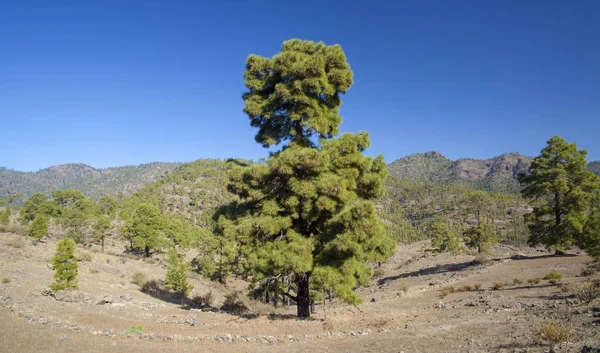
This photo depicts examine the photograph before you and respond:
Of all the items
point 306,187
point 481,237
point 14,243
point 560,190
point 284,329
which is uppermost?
point 560,190

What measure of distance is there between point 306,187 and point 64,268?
1368 cm

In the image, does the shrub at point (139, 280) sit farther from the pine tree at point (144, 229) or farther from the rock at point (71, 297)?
the pine tree at point (144, 229)

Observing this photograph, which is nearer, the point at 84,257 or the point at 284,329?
the point at 284,329

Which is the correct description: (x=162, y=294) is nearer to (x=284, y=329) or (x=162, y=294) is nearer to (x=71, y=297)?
(x=71, y=297)

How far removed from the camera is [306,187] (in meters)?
13.0

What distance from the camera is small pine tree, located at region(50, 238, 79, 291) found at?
16841 mm

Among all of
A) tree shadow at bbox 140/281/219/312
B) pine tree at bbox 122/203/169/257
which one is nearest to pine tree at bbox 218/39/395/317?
tree shadow at bbox 140/281/219/312

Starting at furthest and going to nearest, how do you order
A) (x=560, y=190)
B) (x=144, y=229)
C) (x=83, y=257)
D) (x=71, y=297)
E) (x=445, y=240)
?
1. (x=445, y=240)
2. (x=144, y=229)
3. (x=560, y=190)
4. (x=83, y=257)
5. (x=71, y=297)

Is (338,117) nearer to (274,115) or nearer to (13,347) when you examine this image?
(274,115)

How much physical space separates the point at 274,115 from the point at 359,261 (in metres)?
7.39

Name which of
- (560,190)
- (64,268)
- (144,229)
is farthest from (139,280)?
(560,190)

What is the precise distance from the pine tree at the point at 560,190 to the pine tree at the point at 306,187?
26.8 meters

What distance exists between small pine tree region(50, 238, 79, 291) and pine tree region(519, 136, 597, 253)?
38146 millimetres

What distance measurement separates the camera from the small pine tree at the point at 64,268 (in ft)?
55.3
